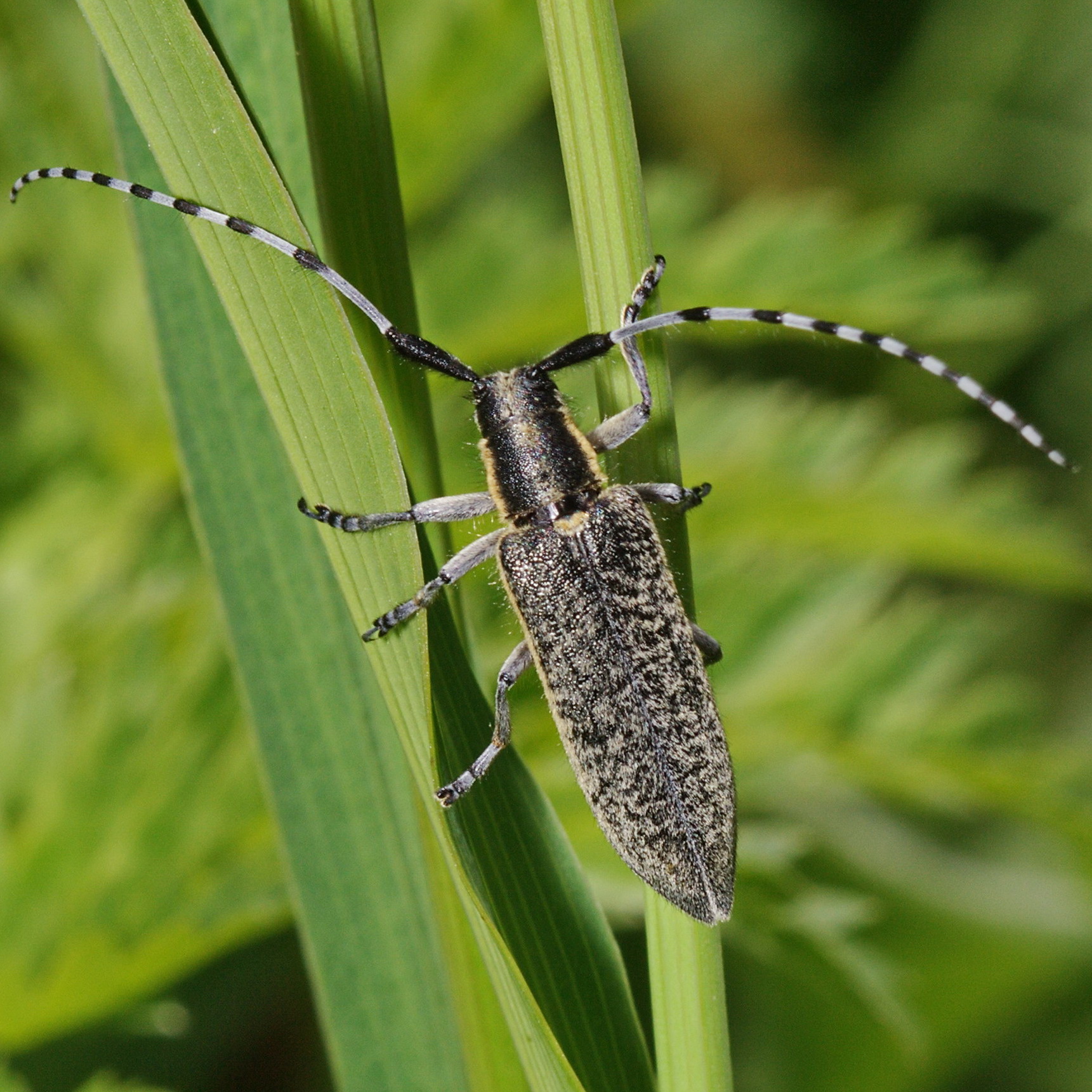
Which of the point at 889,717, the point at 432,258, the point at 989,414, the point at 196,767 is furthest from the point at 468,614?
the point at 989,414

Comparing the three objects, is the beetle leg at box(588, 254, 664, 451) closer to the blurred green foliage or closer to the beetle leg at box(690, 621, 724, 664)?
the blurred green foliage

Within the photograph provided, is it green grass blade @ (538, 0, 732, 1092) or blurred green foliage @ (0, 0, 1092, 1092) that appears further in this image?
blurred green foliage @ (0, 0, 1092, 1092)

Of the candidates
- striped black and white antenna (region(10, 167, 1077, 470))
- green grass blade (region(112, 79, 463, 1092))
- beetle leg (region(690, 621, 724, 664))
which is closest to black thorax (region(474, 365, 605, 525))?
striped black and white antenna (region(10, 167, 1077, 470))

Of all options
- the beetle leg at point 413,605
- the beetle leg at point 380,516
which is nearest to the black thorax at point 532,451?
the beetle leg at point 380,516

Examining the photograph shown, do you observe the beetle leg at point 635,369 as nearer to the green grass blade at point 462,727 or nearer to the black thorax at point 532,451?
the green grass blade at point 462,727

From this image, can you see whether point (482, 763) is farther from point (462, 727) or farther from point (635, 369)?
point (635, 369)

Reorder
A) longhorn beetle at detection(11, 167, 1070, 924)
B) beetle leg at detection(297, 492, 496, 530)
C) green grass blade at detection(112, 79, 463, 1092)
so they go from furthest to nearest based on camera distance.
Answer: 1. longhorn beetle at detection(11, 167, 1070, 924)
2. green grass blade at detection(112, 79, 463, 1092)
3. beetle leg at detection(297, 492, 496, 530)

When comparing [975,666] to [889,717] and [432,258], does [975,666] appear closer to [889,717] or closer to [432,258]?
[889,717]
